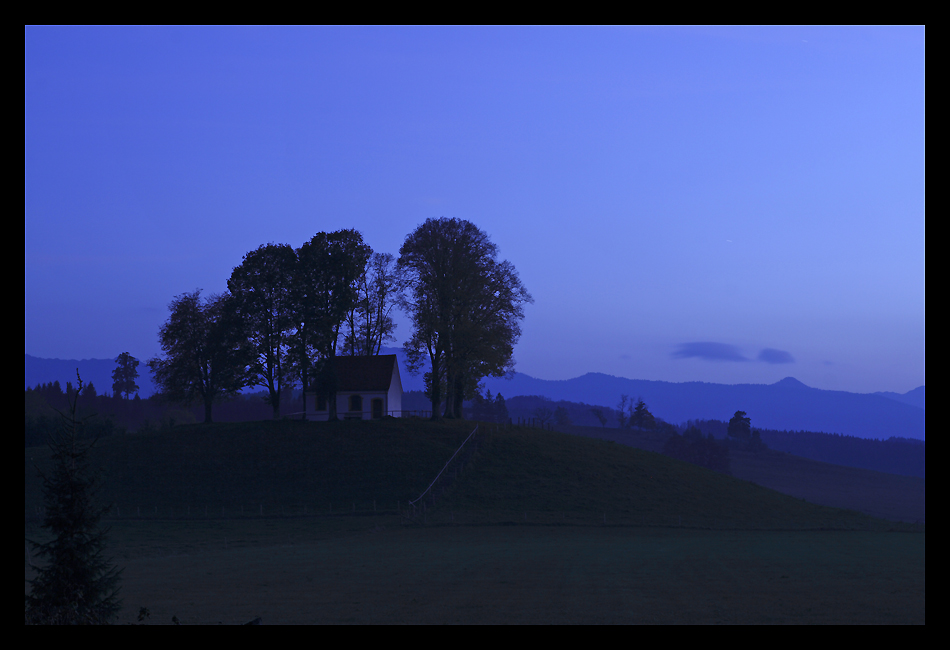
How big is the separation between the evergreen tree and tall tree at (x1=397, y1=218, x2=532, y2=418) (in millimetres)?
47603

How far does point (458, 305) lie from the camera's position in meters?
63.3

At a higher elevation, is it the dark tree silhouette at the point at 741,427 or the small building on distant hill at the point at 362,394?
the small building on distant hill at the point at 362,394

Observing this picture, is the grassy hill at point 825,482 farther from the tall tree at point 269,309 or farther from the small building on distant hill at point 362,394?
the tall tree at point 269,309

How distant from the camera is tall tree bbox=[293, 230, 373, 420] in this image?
60438 mm

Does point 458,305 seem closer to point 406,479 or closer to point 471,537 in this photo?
point 406,479

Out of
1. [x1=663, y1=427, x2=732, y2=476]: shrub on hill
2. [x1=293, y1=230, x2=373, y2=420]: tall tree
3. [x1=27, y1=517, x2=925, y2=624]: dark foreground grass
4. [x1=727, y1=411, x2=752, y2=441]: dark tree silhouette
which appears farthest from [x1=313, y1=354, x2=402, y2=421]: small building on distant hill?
[x1=727, y1=411, x2=752, y2=441]: dark tree silhouette

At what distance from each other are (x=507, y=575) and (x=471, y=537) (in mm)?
13122

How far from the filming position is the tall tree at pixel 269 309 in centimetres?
6138

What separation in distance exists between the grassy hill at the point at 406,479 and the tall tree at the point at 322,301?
4722 mm

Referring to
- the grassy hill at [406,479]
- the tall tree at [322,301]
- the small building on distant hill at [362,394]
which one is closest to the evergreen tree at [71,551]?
the grassy hill at [406,479]

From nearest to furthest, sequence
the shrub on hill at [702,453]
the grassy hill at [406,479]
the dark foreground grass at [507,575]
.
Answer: the dark foreground grass at [507,575]
the grassy hill at [406,479]
the shrub on hill at [702,453]

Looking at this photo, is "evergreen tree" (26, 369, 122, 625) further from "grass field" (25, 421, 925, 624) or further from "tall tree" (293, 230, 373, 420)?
"tall tree" (293, 230, 373, 420)

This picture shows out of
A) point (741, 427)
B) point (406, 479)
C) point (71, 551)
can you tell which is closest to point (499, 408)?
point (741, 427)
